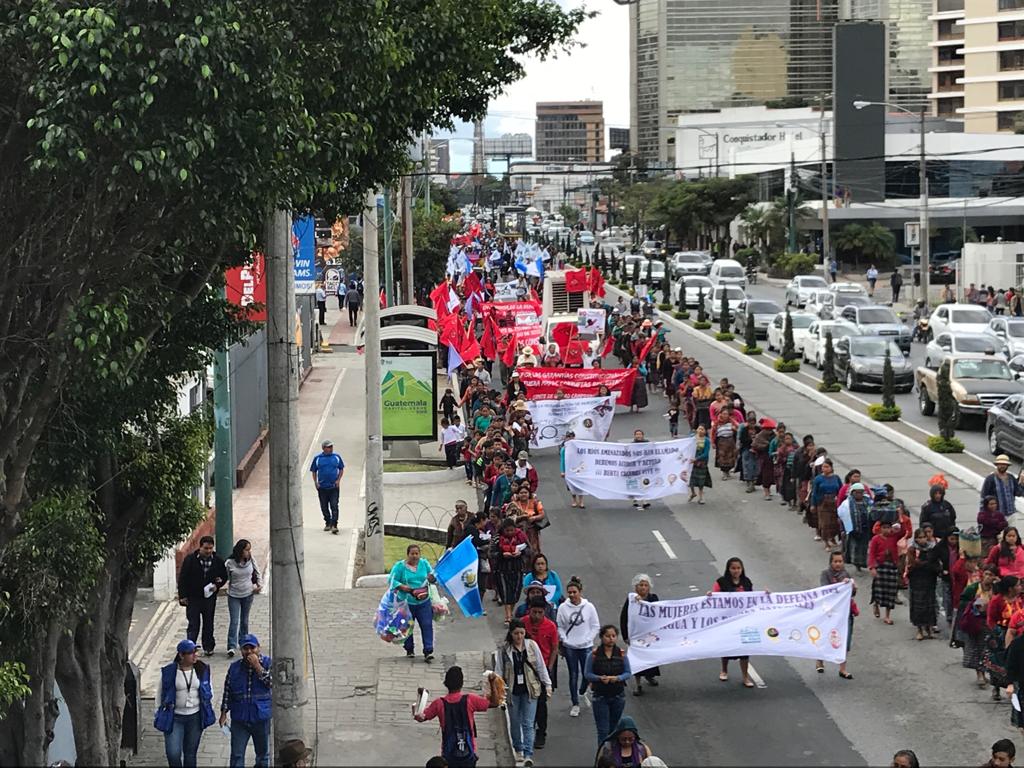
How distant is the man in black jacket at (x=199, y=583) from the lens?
55.9ft

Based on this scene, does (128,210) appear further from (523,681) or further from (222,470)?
(222,470)

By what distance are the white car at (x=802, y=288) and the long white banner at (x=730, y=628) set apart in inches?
1671

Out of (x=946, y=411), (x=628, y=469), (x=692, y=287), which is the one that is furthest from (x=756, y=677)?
(x=692, y=287)

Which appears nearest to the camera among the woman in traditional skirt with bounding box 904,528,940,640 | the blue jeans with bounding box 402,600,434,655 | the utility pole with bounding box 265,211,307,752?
the utility pole with bounding box 265,211,307,752

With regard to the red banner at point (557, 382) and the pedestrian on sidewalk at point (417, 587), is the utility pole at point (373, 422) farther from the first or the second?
the red banner at point (557, 382)

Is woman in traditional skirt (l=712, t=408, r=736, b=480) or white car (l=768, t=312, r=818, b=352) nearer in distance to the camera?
woman in traditional skirt (l=712, t=408, r=736, b=480)

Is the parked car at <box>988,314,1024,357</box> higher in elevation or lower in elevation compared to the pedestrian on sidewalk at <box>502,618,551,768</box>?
higher

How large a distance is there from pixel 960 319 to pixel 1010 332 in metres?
2.69

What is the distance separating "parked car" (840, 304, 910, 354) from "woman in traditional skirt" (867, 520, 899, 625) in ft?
82.6

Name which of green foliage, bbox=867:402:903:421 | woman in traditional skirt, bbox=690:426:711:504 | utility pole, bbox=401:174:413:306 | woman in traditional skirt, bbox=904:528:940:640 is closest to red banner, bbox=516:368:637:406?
woman in traditional skirt, bbox=690:426:711:504

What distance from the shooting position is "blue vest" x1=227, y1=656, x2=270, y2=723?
13289mm

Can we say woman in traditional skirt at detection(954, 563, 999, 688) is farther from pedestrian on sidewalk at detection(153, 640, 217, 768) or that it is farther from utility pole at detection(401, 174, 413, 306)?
utility pole at detection(401, 174, 413, 306)

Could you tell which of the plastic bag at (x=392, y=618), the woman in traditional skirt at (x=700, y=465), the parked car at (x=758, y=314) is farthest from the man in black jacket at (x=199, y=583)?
the parked car at (x=758, y=314)

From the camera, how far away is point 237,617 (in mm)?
17500
